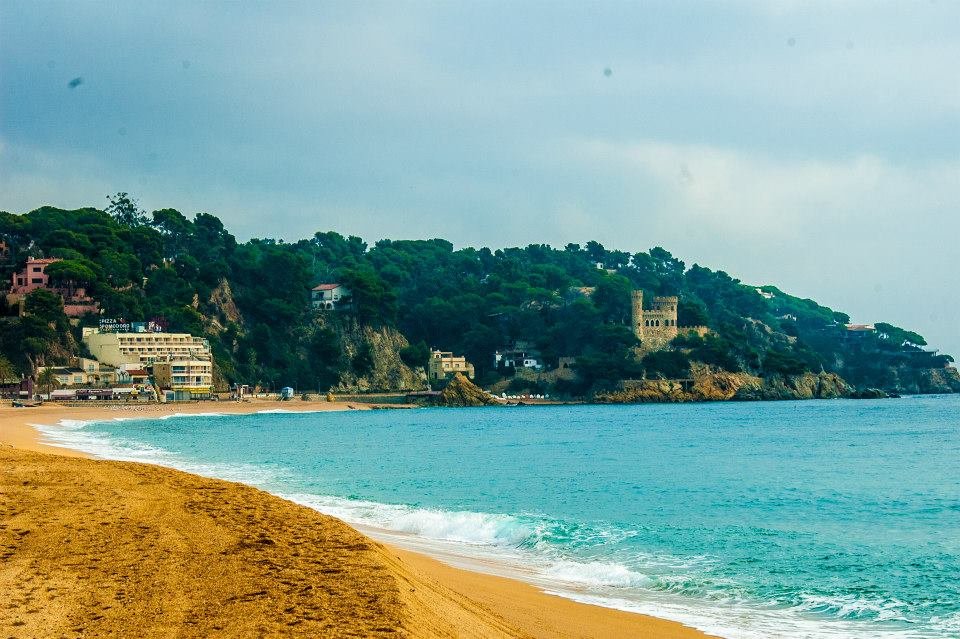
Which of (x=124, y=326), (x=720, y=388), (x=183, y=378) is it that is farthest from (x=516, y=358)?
(x=124, y=326)

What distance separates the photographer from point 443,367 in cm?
11162

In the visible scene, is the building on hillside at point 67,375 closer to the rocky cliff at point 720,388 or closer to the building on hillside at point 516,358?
the building on hillside at point 516,358

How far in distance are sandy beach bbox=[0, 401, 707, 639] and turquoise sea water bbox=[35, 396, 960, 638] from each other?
5.55 ft

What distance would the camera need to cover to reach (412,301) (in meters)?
131

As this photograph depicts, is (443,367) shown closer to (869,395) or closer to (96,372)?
(96,372)

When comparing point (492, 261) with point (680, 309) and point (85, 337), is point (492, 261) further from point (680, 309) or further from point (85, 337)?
point (85, 337)

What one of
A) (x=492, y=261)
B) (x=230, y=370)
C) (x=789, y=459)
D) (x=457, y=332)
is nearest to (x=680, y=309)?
(x=457, y=332)

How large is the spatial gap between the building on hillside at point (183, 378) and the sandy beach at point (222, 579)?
251 feet

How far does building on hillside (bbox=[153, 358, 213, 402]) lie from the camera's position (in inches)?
3398

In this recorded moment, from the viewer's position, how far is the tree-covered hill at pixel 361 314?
9488 cm

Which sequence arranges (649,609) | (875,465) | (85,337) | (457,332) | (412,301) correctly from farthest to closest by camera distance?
(412,301) < (457,332) < (85,337) < (875,465) < (649,609)

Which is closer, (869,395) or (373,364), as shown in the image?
(373,364)

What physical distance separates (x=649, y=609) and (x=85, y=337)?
83437 millimetres

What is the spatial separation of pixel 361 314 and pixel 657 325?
3459 centimetres
